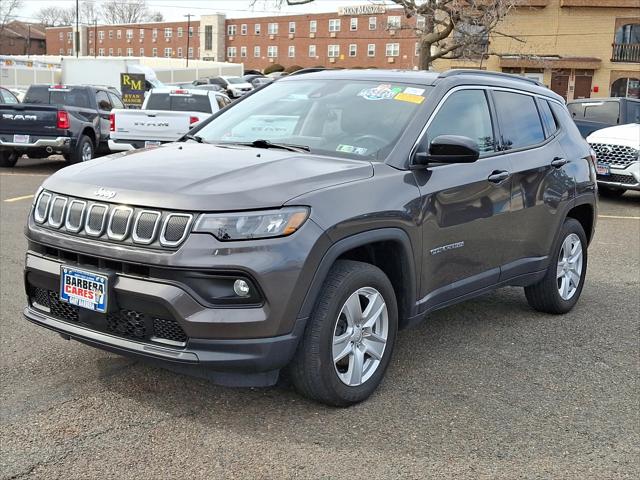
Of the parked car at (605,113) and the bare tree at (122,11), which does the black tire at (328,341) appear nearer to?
the parked car at (605,113)

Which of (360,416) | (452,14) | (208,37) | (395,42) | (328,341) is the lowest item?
(360,416)

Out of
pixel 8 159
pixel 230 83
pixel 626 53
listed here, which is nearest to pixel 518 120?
pixel 8 159

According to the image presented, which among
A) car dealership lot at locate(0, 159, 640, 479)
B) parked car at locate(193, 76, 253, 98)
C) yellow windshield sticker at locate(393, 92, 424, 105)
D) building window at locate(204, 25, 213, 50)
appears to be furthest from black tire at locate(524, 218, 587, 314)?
building window at locate(204, 25, 213, 50)

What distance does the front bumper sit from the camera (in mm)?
12367

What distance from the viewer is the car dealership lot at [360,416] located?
10.9 ft

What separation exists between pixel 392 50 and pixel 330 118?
263ft

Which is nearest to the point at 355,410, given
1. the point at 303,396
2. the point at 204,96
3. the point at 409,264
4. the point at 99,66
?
the point at 303,396

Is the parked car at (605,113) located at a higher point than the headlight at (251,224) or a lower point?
higher

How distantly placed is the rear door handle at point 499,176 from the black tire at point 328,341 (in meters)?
1.31

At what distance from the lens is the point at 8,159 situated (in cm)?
1582

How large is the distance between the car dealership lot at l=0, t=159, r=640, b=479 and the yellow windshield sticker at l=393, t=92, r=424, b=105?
1623 mm

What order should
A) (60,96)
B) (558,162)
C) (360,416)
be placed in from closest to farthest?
(360,416) < (558,162) < (60,96)

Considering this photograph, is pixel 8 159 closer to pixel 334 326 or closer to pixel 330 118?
pixel 330 118

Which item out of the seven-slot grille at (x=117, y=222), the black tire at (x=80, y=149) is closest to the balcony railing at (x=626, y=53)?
the black tire at (x=80, y=149)
